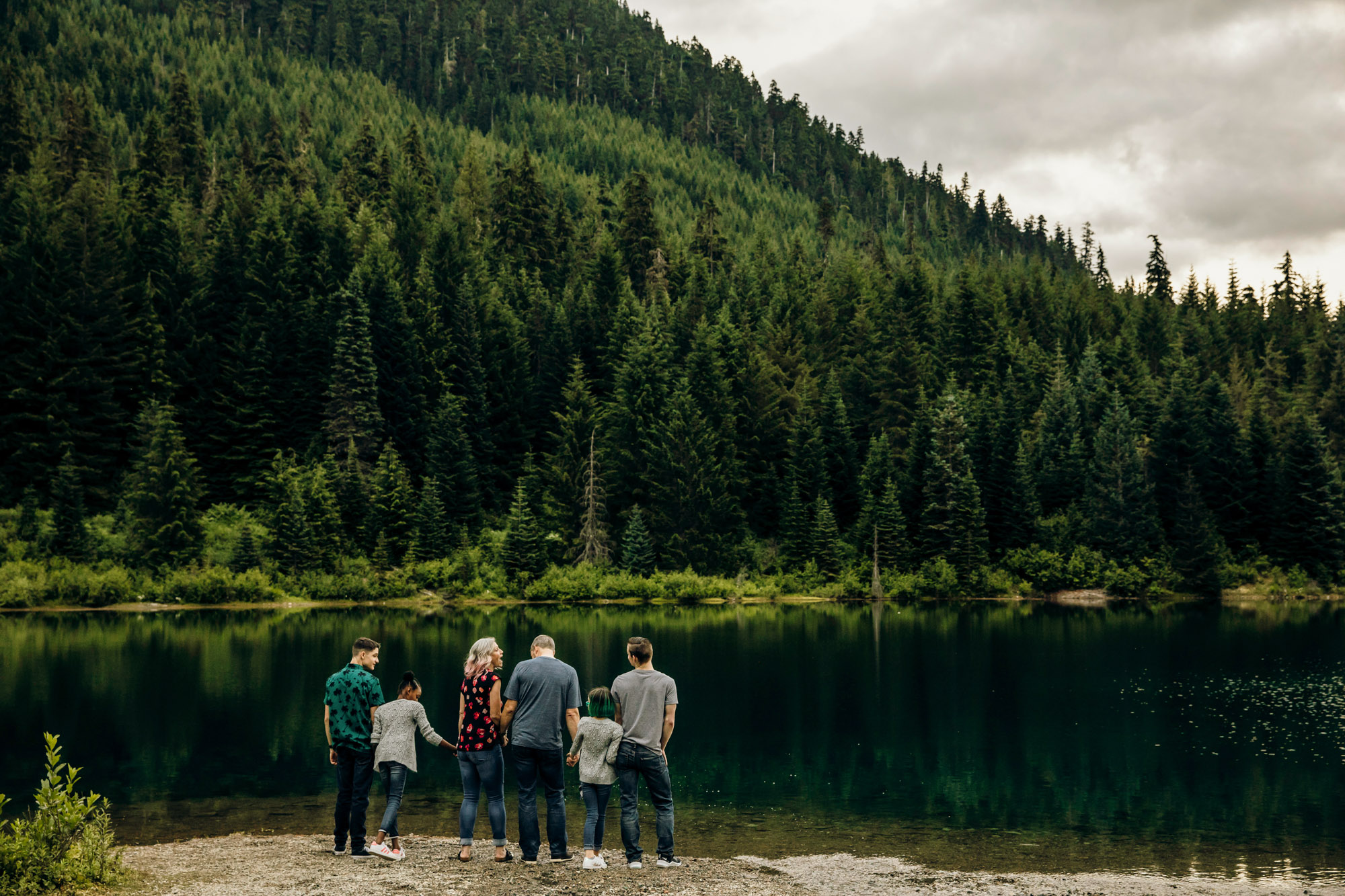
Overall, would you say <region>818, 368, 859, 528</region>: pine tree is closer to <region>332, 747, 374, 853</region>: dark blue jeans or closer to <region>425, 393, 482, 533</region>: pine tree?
<region>425, 393, 482, 533</region>: pine tree

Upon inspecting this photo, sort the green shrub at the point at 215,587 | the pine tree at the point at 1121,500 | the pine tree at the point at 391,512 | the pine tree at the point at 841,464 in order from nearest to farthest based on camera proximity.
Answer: the green shrub at the point at 215,587 < the pine tree at the point at 391,512 < the pine tree at the point at 1121,500 < the pine tree at the point at 841,464

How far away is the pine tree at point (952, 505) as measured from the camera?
88375 millimetres

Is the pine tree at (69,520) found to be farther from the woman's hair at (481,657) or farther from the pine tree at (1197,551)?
the pine tree at (1197,551)

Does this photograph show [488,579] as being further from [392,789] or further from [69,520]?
[392,789]

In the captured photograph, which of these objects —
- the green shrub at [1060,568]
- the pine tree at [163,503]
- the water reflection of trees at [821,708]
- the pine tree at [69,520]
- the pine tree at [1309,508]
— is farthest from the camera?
the pine tree at [1309,508]

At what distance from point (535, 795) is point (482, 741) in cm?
97

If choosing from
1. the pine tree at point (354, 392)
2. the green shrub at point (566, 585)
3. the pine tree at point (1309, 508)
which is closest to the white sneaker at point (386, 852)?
the green shrub at point (566, 585)

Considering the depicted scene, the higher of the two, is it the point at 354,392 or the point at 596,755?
the point at 354,392

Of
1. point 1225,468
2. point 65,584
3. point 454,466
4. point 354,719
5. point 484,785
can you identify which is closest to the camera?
point 354,719

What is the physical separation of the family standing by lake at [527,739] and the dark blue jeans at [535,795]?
0.02m

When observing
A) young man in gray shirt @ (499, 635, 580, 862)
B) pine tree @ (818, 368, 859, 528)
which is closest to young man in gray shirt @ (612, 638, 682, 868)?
young man in gray shirt @ (499, 635, 580, 862)

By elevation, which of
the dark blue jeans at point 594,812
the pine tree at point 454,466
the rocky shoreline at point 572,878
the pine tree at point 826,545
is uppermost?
the pine tree at point 454,466

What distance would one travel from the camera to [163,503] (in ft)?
245

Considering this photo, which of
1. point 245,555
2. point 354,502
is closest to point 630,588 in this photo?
point 354,502
